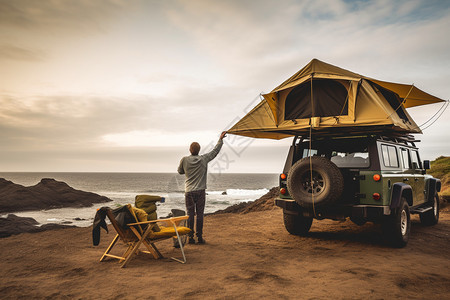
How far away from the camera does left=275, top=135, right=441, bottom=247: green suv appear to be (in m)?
5.70

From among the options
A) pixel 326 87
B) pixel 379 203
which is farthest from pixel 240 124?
pixel 379 203

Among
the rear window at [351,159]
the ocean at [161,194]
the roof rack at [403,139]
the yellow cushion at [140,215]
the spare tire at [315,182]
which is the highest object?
the roof rack at [403,139]

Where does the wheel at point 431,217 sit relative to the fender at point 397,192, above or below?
below

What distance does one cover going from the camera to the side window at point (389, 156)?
6.13 meters

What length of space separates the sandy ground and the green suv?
0.65 metres

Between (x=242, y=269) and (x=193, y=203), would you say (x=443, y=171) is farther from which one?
(x=242, y=269)

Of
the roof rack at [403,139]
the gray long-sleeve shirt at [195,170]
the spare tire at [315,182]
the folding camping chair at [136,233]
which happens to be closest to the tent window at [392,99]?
the roof rack at [403,139]

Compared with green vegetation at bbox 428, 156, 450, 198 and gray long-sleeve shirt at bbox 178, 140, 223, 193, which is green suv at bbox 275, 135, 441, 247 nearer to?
gray long-sleeve shirt at bbox 178, 140, 223, 193

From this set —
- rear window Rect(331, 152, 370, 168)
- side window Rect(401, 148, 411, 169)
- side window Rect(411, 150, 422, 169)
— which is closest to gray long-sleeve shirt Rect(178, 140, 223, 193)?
rear window Rect(331, 152, 370, 168)

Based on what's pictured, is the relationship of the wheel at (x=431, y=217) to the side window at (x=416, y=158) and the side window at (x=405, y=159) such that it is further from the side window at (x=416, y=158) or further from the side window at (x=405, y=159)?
the side window at (x=405, y=159)

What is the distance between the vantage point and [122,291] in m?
3.87

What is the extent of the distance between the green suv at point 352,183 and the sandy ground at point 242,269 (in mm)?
647

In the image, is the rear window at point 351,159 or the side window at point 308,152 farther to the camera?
the side window at point 308,152

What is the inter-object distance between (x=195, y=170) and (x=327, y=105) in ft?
9.59
